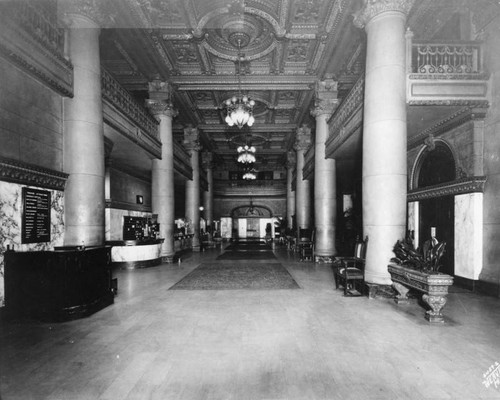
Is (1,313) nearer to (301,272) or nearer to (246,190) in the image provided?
(301,272)

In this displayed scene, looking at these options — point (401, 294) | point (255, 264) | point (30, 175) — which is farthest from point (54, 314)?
point (255, 264)

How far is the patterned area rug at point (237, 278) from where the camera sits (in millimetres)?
6969

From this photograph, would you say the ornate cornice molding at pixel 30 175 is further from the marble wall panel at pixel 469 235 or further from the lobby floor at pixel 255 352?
the marble wall panel at pixel 469 235

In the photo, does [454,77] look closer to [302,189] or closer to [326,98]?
[326,98]

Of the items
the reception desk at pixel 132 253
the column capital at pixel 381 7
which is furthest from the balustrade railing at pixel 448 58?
the reception desk at pixel 132 253

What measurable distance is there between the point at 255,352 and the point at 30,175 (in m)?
4.81

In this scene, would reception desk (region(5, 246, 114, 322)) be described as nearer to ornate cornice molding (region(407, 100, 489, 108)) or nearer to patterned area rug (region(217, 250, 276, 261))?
ornate cornice molding (region(407, 100, 489, 108))

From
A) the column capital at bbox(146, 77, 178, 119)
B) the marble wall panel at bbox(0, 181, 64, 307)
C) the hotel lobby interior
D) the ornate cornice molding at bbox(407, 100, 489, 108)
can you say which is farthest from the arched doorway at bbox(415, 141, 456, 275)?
the column capital at bbox(146, 77, 178, 119)

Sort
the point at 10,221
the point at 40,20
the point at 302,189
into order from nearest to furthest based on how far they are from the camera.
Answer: the point at 10,221 < the point at 40,20 < the point at 302,189

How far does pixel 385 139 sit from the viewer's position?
19.1 feet

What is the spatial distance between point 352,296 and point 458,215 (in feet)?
11.7

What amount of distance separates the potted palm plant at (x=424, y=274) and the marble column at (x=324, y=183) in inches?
227

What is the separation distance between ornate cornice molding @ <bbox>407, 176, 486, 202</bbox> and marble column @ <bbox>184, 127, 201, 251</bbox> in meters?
11.3

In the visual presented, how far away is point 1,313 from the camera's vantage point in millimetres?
4543
